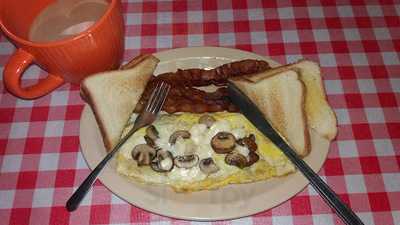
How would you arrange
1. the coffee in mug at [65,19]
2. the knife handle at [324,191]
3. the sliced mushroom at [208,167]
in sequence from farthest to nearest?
the coffee in mug at [65,19]
the sliced mushroom at [208,167]
the knife handle at [324,191]

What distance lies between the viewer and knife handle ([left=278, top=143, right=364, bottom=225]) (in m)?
1.17

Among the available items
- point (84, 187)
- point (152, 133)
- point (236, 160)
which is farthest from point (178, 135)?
point (84, 187)

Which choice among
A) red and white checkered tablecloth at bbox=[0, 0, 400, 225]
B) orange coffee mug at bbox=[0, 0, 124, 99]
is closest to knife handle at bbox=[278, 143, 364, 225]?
red and white checkered tablecloth at bbox=[0, 0, 400, 225]

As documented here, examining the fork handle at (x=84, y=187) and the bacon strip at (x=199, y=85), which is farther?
the bacon strip at (x=199, y=85)

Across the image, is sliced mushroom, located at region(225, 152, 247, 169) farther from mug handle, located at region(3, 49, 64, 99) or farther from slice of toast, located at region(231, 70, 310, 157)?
mug handle, located at region(3, 49, 64, 99)

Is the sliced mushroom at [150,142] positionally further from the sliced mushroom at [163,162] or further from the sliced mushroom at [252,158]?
the sliced mushroom at [252,158]

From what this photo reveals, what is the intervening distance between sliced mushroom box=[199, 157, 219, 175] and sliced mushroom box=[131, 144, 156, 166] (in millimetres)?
139

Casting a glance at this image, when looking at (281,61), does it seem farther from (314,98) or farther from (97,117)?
(97,117)

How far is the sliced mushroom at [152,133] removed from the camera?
134 centimetres

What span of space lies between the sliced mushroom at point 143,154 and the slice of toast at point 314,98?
36cm


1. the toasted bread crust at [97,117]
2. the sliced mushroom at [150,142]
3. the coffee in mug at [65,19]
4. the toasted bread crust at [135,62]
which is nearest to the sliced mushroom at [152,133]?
the sliced mushroom at [150,142]

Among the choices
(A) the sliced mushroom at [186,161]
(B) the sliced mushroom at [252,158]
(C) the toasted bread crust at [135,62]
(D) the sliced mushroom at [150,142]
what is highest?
(C) the toasted bread crust at [135,62]

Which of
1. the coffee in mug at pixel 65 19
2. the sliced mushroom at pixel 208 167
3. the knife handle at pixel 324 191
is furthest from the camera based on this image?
the coffee in mug at pixel 65 19

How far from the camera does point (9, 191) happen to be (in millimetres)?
1367
